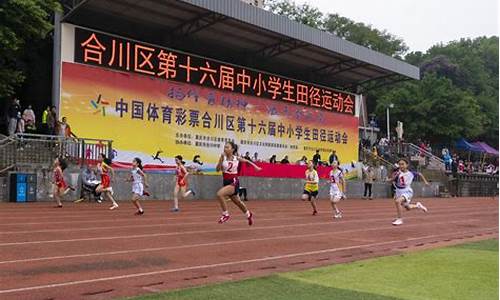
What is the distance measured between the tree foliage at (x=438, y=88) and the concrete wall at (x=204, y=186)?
2057cm

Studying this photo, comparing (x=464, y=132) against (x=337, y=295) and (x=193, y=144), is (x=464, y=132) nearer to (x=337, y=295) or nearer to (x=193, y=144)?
(x=193, y=144)

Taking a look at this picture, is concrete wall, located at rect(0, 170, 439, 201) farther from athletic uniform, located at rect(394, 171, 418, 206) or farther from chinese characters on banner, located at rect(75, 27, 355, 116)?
athletic uniform, located at rect(394, 171, 418, 206)

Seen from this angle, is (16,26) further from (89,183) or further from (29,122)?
(89,183)

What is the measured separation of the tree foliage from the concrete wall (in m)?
20.6

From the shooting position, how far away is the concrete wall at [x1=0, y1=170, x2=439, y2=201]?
22.7 m

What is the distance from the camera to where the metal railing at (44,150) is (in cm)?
2178

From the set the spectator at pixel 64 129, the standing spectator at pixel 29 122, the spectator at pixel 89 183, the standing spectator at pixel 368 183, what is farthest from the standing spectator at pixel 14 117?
the standing spectator at pixel 368 183

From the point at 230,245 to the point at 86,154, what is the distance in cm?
1363

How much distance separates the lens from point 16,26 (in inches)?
869

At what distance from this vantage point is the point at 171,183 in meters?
26.3

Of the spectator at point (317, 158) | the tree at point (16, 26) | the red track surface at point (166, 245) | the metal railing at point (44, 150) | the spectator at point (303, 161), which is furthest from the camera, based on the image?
the spectator at point (317, 158)

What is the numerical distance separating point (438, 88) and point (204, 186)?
33.2 m

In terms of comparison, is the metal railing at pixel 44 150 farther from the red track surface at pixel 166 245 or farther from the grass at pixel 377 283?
the grass at pixel 377 283

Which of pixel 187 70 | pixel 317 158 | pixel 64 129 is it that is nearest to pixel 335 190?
pixel 64 129
